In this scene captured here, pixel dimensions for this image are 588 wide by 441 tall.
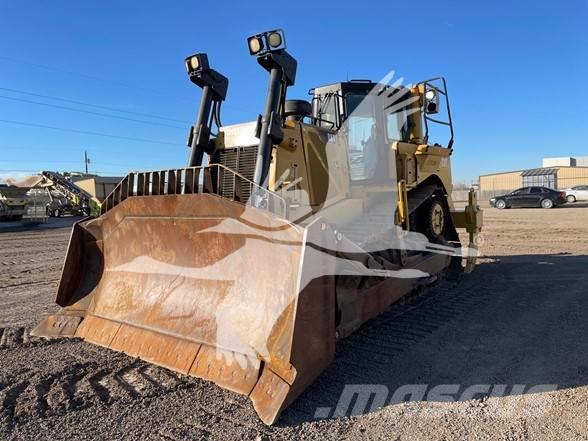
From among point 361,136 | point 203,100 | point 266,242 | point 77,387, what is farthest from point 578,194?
point 77,387

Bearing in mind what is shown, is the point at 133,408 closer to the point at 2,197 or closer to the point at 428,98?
the point at 428,98

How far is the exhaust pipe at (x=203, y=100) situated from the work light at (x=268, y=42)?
106 centimetres

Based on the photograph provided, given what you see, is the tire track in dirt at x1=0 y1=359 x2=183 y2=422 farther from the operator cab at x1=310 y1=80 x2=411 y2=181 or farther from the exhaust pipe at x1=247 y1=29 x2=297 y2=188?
the operator cab at x1=310 y1=80 x2=411 y2=181

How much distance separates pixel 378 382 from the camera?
143 inches

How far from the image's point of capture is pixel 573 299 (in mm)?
6137

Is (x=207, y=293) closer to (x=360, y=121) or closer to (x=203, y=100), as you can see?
(x=203, y=100)

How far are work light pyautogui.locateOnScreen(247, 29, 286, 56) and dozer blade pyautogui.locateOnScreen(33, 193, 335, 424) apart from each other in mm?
1689

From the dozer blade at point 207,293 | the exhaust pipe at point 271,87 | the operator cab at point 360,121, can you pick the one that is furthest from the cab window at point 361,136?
the dozer blade at point 207,293

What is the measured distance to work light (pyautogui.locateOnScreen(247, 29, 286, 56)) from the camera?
450 centimetres

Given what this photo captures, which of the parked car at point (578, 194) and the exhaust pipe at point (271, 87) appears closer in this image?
the exhaust pipe at point (271, 87)

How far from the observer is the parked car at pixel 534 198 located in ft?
88.9

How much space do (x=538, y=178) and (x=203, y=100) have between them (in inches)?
2142

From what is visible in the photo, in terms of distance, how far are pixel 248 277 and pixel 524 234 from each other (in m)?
13.2

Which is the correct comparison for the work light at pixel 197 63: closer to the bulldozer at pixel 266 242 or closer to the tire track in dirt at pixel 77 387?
the bulldozer at pixel 266 242
